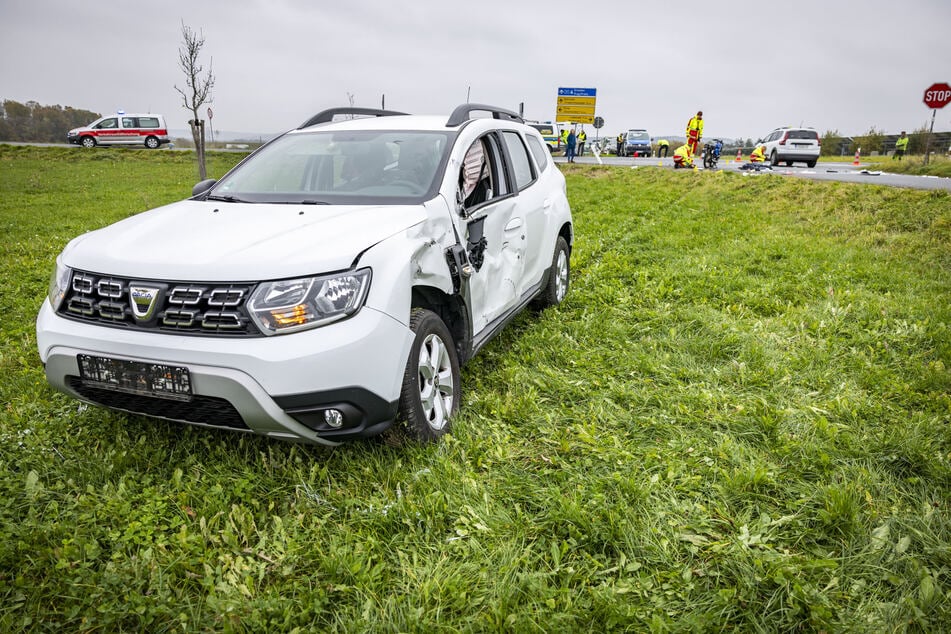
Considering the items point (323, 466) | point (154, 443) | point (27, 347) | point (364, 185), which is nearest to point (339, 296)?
point (323, 466)

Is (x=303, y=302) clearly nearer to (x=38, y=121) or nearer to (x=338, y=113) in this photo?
(x=338, y=113)

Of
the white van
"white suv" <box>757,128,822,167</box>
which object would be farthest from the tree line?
"white suv" <box>757,128,822,167</box>

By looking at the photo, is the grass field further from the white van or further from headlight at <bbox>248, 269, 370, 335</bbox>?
the white van

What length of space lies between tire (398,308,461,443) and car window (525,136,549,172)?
2515mm

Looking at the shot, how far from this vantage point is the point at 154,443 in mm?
3066

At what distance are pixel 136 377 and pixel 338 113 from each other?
288 centimetres

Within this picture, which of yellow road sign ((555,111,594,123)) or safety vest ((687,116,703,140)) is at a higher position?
yellow road sign ((555,111,594,123))

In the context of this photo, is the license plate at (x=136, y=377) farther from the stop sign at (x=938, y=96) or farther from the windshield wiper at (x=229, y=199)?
the stop sign at (x=938, y=96)

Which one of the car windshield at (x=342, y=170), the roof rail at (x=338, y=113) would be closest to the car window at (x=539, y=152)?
the roof rail at (x=338, y=113)

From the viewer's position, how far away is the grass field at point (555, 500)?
2.10m

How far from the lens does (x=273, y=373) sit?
2352mm

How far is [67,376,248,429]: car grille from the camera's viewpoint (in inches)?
96.5

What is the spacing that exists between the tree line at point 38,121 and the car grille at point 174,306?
4463cm

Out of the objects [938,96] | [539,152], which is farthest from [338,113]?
[938,96]
